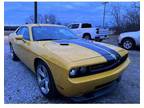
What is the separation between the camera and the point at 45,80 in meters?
3.43

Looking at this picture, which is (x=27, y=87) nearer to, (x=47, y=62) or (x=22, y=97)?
(x=22, y=97)

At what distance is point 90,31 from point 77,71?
387 inches

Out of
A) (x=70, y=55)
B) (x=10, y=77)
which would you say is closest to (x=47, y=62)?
(x=70, y=55)

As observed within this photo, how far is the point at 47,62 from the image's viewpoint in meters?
3.23

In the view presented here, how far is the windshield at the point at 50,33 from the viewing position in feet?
14.1

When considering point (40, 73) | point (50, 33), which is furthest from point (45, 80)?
point (50, 33)

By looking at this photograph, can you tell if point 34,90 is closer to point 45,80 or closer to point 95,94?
point 45,80

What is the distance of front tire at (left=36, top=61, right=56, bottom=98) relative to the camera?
126 inches

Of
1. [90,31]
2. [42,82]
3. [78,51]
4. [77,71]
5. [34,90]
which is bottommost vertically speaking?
[34,90]

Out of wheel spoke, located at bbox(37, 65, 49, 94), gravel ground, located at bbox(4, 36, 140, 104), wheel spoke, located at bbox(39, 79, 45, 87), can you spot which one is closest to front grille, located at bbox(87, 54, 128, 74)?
gravel ground, located at bbox(4, 36, 140, 104)

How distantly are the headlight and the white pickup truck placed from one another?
9342 mm

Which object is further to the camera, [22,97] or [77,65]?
[22,97]

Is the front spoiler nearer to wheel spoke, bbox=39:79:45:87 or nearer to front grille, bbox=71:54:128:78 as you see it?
front grille, bbox=71:54:128:78
